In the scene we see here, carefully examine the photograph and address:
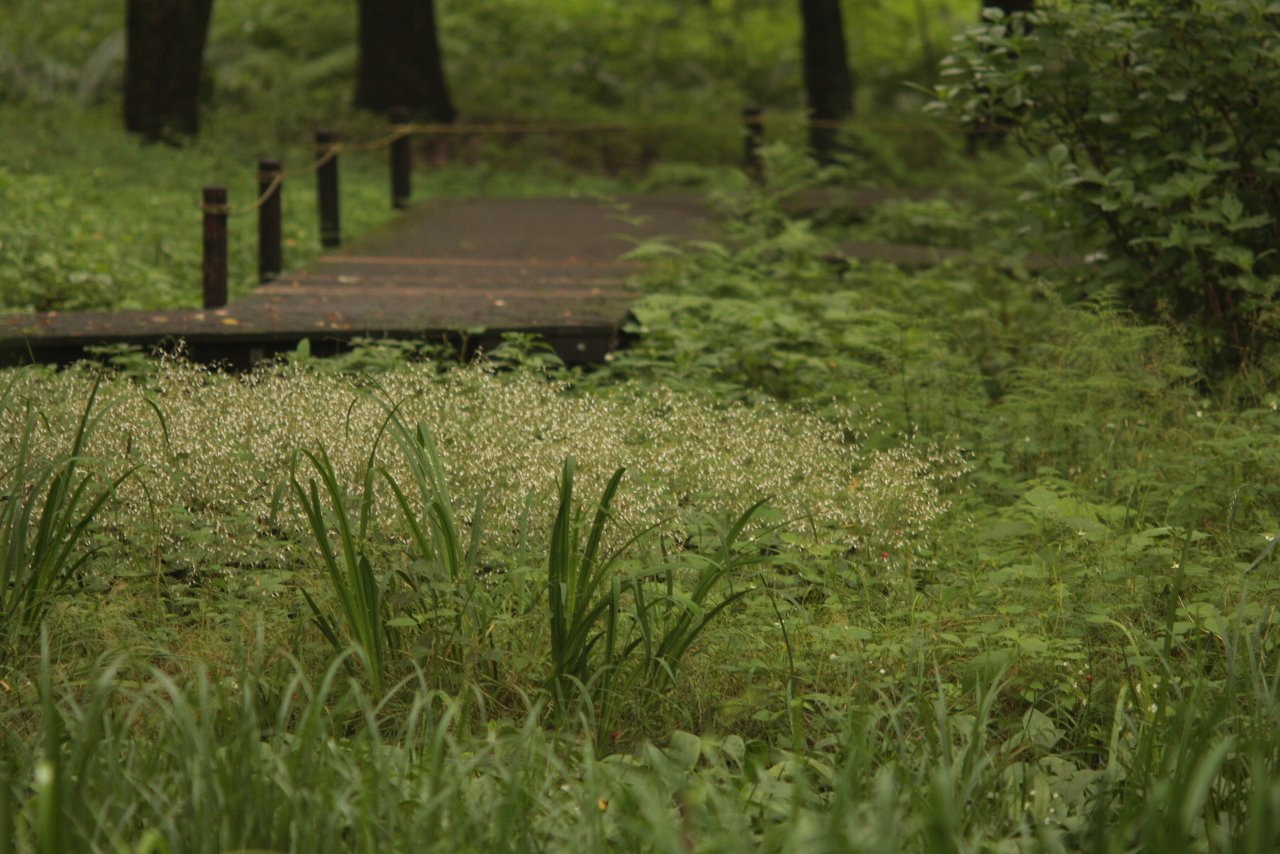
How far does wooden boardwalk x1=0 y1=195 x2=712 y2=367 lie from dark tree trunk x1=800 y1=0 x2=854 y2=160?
15.7 feet

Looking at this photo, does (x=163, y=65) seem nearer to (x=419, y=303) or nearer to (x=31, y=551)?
(x=419, y=303)

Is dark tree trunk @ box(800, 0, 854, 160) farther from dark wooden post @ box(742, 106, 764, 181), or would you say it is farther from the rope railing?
dark wooden post @ box(742, 106, 764, 181)

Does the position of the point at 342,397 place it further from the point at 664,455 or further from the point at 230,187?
the point at 230,187

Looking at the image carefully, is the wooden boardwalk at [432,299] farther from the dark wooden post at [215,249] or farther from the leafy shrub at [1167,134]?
the leafy shrub at [1167,134]

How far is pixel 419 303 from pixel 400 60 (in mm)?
10152

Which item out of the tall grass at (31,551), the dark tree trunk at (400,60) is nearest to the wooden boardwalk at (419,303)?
the tall grass at (31,551)

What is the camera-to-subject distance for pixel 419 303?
762 centimetres

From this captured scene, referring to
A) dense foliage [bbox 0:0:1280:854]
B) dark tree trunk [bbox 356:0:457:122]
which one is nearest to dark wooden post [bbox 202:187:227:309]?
dense foliage [bbox 0:0:1280:854]

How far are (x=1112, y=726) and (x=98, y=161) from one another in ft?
37.5

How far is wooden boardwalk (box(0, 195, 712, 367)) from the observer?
22.0ft

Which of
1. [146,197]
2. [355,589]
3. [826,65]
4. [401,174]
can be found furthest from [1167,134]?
[826,65]

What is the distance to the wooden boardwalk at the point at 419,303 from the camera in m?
6.71

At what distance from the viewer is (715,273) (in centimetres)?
831

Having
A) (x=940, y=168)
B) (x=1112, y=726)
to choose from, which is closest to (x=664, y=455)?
(x=1112, y=726)
